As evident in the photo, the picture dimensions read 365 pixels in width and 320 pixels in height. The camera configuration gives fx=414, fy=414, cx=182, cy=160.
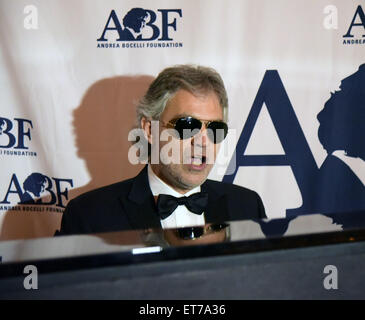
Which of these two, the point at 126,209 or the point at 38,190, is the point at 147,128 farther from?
the point at 38,190

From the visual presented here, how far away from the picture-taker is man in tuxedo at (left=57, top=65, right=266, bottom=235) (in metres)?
1.55

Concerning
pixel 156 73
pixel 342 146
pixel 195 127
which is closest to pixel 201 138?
pixel 195 127

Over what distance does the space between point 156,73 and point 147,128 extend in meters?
0.40

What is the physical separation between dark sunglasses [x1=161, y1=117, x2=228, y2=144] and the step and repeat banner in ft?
1.56

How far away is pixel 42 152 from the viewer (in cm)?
202

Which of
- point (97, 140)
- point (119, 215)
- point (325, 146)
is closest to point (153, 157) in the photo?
point (119, 215)

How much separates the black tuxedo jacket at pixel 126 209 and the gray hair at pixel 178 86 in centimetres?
26

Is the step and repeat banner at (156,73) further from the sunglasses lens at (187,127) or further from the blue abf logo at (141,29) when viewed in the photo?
the sunglasses lens at (187,127)

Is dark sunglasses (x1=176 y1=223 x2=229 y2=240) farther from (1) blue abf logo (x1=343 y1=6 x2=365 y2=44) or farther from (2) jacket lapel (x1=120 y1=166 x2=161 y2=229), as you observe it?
(1) blue abf logo (x1=343 y1=6 x2=365 y2=44)

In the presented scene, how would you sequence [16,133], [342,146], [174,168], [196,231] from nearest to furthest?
1. [196,231]
2. [174,168]
3. [16,133]
4. [342,146]

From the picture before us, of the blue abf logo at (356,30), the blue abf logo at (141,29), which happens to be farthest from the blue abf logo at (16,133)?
the blue abf logo at (356,30)

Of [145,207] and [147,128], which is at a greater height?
[147,128]

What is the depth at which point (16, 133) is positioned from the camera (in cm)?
200
